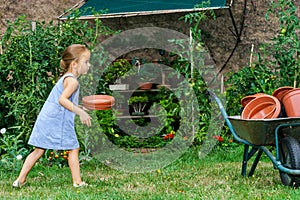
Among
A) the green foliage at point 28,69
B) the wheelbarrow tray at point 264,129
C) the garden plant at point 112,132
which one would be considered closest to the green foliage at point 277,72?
the garden plant at point 112,132

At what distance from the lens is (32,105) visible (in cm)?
489

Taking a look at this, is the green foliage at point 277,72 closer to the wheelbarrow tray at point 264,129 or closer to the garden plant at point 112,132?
the garden plant at point 112,132

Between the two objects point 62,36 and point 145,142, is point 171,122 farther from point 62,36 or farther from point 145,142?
point 62,36

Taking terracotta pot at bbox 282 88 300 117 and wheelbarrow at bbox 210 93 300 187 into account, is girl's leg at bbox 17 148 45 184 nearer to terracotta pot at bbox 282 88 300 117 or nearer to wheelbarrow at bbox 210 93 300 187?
wheelbarrow at bbox 210 93 300 187

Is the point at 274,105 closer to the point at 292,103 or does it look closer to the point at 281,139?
the point at 292,103

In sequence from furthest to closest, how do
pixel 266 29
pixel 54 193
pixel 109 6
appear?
1. pixel 266 29
2. pixel 109 6
3. pixel 54 193

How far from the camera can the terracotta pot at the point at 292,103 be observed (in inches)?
137

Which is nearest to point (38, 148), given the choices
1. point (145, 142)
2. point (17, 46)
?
point (17, 46)

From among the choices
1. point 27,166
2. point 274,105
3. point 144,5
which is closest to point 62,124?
point 27,166

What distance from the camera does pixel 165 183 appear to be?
148 inches

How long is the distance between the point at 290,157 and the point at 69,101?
155cm

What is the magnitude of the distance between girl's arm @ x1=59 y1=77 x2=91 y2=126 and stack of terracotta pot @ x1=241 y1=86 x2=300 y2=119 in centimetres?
119

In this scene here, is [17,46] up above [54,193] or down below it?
above

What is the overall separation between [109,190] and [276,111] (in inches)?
50.1
